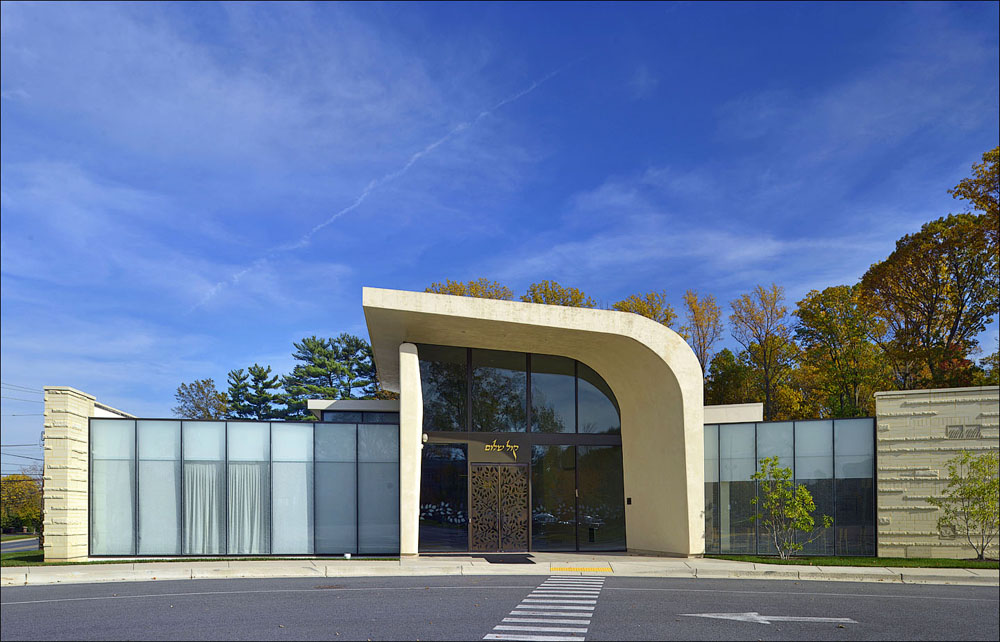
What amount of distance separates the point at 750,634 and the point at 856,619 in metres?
2.29

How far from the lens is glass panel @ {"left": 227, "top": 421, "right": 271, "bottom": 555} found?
22500 millimetres

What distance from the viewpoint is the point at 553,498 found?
24.5m

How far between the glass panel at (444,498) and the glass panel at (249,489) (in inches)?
183

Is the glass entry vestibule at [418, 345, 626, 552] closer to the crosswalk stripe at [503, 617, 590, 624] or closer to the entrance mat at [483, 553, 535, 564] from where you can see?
the entrance mat at [483, 553, 535, 564]

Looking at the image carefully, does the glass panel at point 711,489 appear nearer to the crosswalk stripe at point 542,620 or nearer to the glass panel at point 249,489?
the crosswalk stripe at point 542,620

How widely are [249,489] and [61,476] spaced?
4.91 m

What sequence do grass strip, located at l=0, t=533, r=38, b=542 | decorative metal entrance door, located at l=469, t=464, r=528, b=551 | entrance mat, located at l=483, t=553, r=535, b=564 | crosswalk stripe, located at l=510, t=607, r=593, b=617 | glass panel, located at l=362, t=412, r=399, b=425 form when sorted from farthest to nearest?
1. grass strip, located at l=0, t=533, r=38, b=542
2. glass panel, located at l=362, t=412, r=399, b=425
3. decorative metal entrance door, located at l=469, t=464, r=528, b=551
4. entrance mat, located at l=483, t=553, r=535, b=564
5. crosswalk stripe, located at l=510, t=607, r=593, b=617

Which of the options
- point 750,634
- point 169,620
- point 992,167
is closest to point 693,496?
point 750,634

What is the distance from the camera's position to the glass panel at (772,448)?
22.6 m

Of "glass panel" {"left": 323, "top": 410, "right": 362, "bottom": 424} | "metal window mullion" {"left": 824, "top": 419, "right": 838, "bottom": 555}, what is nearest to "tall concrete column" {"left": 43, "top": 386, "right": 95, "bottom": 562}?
"glass panel" {"left": 323, "top": 410, "right": 362, "bottom": 424}

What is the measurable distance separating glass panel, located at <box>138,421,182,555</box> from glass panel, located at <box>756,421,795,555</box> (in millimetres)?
16999

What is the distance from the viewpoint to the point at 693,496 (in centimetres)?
2222

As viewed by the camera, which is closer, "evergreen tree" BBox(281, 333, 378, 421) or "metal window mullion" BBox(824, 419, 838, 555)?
"metal window mullion" BBox(824, 419, 838, 555)

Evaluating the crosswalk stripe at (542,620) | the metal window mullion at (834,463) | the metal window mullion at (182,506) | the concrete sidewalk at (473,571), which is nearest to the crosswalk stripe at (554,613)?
the crosswalk stripe at (542,620)
